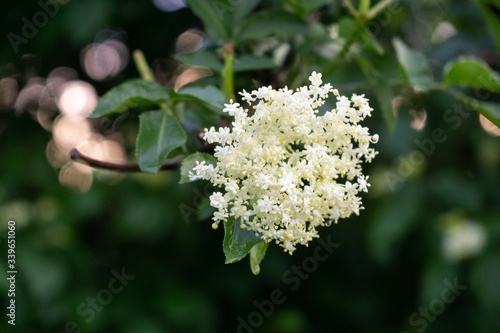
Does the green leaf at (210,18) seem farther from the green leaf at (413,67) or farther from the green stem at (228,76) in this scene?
the green leaf at (413,67)

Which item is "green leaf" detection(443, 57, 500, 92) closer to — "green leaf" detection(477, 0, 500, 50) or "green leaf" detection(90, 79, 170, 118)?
"green leaf" detection(477, 0, 500, 50)

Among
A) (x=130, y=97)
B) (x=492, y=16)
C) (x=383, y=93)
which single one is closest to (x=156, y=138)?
(x=130, y=97)

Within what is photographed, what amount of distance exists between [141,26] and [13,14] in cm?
48

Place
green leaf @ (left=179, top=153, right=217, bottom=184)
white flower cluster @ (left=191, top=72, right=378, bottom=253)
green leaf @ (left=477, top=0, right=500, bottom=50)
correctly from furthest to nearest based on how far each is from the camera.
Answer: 1. green leaf @ (left=477, top=0, right=500, bottom=50)
2. green leaf @ (left=179, top=153, right=217, bottom=184)
3. white flower cluster @ (left=191, top=72, right=378, bottom=253)

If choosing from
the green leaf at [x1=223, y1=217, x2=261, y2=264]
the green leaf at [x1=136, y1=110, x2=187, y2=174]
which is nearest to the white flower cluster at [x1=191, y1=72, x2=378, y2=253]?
the green leaf at [x1=223, y1=217, x2=261, y2=264]

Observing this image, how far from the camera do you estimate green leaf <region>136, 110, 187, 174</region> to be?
111cm

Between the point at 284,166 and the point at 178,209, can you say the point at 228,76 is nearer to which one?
the point at 284,166

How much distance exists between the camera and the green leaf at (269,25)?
5.03 feet

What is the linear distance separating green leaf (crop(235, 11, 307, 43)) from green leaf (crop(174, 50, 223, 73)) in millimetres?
74

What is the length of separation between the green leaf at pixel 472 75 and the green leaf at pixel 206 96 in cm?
55

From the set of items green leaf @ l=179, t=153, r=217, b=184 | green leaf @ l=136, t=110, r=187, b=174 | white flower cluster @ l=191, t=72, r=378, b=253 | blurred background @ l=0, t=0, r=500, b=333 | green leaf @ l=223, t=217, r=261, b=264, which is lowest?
blurred background @ l=0, t=0, r=500, b=333

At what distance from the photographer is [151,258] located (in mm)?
2736

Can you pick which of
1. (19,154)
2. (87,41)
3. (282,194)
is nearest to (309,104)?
(282,194)

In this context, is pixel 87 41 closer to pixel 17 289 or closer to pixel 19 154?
pixel 19 154
